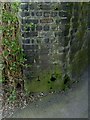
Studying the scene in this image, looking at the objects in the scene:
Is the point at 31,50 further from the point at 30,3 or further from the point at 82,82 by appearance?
the point at 82,82

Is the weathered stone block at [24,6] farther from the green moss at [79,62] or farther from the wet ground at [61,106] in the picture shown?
the wet ground at [61,106]

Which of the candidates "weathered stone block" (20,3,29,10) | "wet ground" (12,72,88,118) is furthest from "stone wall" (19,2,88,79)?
"wet ground" (12,72,88,118)

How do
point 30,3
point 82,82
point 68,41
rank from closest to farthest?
point 30,3 < point 68,41 < point 82,82

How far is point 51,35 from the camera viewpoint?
449 cm

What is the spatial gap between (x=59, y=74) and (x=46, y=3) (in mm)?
1060

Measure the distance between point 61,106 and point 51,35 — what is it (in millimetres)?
972

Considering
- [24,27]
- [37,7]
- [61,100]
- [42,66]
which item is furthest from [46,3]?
[61,100]

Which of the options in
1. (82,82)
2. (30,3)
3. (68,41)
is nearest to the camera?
(30,3)

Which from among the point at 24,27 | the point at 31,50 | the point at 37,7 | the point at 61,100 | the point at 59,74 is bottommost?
the point at 61,100

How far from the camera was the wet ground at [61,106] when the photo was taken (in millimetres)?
4406

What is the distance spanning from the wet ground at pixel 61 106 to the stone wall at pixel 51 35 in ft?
1.04

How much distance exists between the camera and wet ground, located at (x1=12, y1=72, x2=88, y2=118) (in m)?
4.41

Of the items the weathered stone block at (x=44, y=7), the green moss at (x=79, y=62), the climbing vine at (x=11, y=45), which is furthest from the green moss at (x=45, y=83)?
the weathered stone block at (x=44, y=7)

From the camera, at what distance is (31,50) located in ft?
14.9
